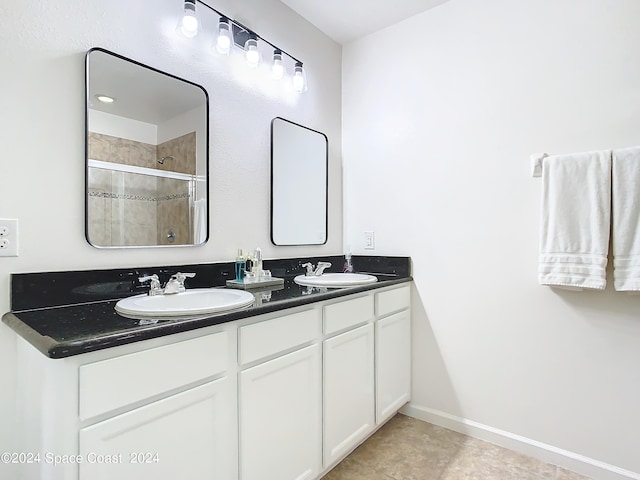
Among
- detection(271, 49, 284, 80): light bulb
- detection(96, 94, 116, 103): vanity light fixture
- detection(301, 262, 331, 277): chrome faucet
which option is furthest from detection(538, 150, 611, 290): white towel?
detection(96, 94, 116, 103): vanity light fixture

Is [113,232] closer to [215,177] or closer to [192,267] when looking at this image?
[192,267]

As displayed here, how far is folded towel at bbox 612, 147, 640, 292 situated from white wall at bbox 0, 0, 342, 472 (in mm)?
1556

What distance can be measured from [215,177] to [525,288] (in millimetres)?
1610

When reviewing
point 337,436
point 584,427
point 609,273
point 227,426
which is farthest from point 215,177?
point 584,427

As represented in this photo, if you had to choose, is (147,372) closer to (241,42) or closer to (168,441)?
(168,441)

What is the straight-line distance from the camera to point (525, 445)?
176cm

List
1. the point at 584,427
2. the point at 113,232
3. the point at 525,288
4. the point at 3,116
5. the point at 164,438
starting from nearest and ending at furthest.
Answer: the point at 164,438 < the point at 3,116 < the point at 113,232 < the point at 584,427 < the point at 525,288

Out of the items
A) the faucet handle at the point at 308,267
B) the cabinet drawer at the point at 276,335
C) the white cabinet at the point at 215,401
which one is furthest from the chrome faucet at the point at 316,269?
the cabinet drawer at the point at 276,335

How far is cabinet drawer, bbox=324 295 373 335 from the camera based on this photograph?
1507 millimetres

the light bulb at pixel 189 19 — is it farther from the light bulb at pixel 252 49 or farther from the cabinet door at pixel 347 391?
the cabinet door at pixel 347 391

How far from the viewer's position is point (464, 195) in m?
1.96

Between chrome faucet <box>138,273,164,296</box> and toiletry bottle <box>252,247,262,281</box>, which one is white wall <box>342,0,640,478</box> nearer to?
toiletry bottle <box>252,247,262,281</box>

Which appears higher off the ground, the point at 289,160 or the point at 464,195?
the point at 289,160

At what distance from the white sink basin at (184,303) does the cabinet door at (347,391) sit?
1.47 feet
